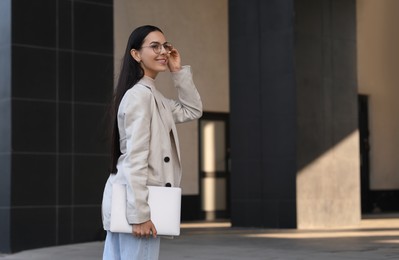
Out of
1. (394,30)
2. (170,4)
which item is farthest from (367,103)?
(170,4)

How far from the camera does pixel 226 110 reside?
18.1 meters

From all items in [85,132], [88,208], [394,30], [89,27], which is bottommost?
[88,208]

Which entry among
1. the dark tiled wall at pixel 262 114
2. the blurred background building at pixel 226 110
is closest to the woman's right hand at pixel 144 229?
the blurred background building at pixel 226 110

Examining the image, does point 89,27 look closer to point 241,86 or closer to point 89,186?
point 89,186

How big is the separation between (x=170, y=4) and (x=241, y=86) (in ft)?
13.6

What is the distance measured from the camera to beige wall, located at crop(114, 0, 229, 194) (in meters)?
16.7

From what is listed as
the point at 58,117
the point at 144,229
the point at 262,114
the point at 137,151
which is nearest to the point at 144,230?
the point at 144,229

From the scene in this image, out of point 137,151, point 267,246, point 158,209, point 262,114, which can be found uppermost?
point 262,114

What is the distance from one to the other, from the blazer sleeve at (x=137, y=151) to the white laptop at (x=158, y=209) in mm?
37

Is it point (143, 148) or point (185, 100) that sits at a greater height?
point (185, 100)

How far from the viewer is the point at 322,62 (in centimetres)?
1374

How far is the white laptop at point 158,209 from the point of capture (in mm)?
3035

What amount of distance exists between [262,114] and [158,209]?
10.7 m

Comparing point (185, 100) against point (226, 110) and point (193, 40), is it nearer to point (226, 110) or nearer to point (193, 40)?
point (193, 40)
